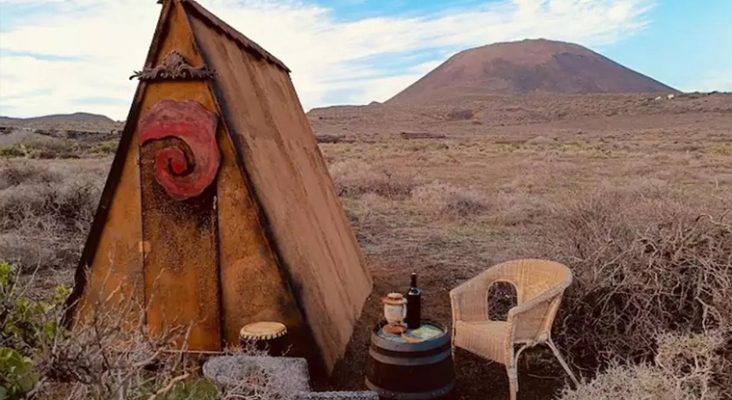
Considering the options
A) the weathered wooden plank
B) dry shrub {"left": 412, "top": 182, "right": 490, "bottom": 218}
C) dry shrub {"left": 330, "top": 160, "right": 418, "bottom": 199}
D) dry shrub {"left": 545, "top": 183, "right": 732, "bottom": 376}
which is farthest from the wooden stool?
dry shrub {"left": 330, "top": 160, "right": 418, "bottom": 199}

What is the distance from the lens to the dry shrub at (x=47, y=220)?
885 cm

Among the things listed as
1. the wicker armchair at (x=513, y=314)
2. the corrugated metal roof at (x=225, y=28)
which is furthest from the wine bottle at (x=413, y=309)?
the corrugated metal roof at (x=225, y=28)

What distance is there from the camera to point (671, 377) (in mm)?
4410

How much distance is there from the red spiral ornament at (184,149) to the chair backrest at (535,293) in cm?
242

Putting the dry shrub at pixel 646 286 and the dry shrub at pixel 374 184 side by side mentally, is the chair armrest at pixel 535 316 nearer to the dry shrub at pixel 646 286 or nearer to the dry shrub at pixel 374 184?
Result: the dry shrub at pixel 646 286

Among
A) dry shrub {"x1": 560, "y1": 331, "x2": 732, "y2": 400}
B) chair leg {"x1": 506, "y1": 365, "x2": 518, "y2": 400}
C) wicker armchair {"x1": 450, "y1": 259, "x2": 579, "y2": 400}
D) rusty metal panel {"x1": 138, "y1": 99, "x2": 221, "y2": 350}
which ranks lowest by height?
chair leg {"x1": 506, "y1": 365, "x2": 518, "y2": 400}

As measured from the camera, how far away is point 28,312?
2695 millimetres

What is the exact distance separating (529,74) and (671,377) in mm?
107389

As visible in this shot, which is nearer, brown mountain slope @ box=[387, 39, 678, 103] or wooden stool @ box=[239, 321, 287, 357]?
wooden stool @ box=[239, 321, 287, 357]

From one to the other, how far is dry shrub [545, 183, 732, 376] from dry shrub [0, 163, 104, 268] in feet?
22.1

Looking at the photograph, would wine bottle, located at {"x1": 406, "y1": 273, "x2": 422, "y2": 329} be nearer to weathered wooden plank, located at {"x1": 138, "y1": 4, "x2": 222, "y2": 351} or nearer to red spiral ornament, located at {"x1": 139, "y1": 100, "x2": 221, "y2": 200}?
weathered wooden plank, located at {"x1": 138, "y1": 4, "x2": 222, "y2": 351}

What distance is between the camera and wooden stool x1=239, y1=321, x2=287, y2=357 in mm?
4441

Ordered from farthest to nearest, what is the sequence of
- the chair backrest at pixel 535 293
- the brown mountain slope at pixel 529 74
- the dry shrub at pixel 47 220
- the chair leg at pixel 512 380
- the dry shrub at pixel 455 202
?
the brown mountain slope at pixel 529 74 < the dry shrub at pixel 455 202 < the dry shrub at pixel 47 220 < the chair backrest at pixel 535 293 < the chair leg at pixel 512 380

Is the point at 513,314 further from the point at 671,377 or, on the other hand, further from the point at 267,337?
the point at 267,337
